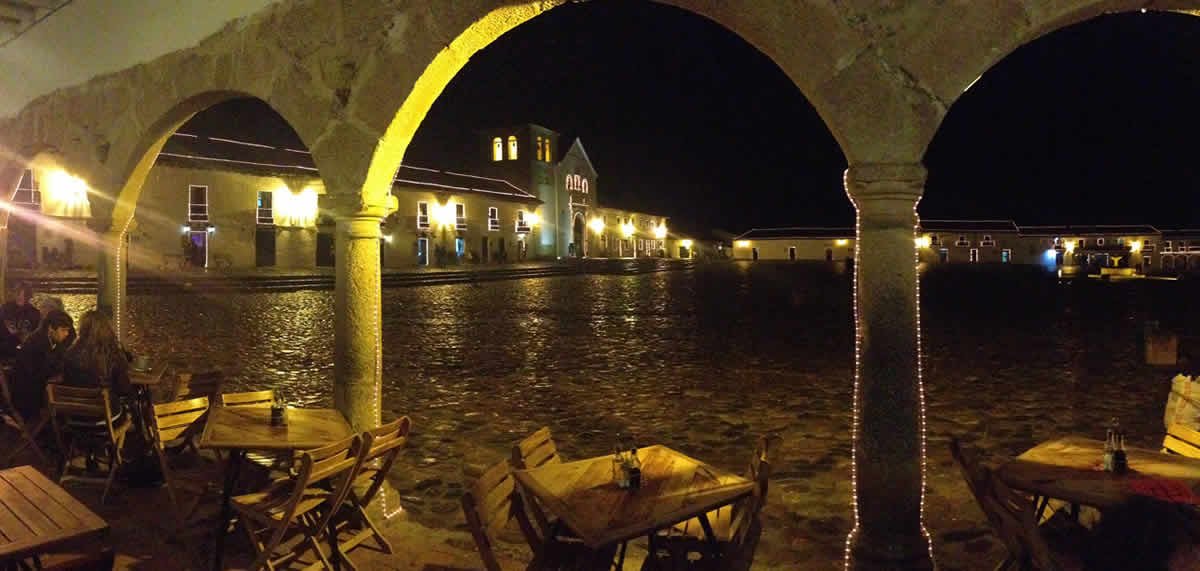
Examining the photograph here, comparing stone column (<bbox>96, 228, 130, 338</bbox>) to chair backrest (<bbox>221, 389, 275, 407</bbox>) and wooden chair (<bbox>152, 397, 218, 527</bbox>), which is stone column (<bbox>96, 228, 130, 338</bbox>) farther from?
wooden chair (<bbox>152, 397, 218, 527</bbox>)


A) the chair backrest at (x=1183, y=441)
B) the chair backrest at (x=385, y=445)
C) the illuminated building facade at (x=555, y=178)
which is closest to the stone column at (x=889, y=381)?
the chair backrest at (x=1183, y=441)

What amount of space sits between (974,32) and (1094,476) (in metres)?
2.01

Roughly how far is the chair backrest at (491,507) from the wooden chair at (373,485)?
69 cm

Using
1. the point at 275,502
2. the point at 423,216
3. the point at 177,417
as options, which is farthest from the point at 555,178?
the point at 275,502

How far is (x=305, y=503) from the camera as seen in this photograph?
3613mm

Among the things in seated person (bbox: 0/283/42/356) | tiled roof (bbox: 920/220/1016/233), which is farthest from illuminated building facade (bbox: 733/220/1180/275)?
seated person (bbox: 0/283/42/356)

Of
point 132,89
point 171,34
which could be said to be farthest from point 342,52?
point 132,89

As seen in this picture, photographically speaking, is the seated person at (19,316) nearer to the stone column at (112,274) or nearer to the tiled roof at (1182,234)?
the stone column at (112,274)

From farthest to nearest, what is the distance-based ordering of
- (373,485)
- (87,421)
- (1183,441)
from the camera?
(87,421), (1183,441), (373,485)

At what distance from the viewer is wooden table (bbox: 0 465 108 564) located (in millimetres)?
2551

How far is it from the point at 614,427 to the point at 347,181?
11.1 feet

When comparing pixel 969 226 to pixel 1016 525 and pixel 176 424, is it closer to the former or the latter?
pixel 1016 525

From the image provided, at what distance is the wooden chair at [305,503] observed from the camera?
3313 mm

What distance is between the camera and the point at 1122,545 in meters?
2.31
